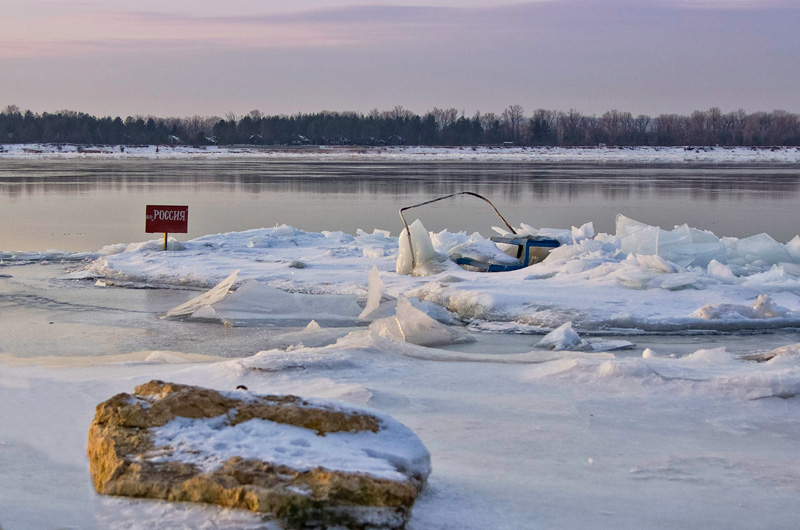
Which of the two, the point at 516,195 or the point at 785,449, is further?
the point at 516,195

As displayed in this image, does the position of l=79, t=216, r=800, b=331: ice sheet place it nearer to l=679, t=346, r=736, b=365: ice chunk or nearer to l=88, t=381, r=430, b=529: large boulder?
l=679, t=346, r=736, b=365: ice chunk

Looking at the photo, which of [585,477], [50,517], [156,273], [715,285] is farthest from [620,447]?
[156,273]

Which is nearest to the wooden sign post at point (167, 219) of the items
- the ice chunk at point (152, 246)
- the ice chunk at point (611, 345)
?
the ice chunk at point (152, 246)

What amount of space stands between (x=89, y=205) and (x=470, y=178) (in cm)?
1700

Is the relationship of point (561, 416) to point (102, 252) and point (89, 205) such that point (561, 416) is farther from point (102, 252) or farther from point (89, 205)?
point (89, 205)

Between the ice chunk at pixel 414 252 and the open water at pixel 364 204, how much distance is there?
6.11 metres

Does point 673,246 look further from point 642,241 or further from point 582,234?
point 582,234

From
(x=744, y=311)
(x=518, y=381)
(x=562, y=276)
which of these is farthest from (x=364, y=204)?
(x=518, y=381)

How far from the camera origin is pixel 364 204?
22.5 metres

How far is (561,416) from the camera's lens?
177 inches

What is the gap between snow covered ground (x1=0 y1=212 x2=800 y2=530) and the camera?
326 cm

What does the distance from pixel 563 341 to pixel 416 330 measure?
1185mm

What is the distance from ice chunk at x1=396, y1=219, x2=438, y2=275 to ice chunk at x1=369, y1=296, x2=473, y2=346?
3.39m

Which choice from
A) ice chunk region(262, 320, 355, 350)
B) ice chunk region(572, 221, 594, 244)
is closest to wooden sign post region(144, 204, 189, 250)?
ice chunk region(572, 221, 594, 244)
